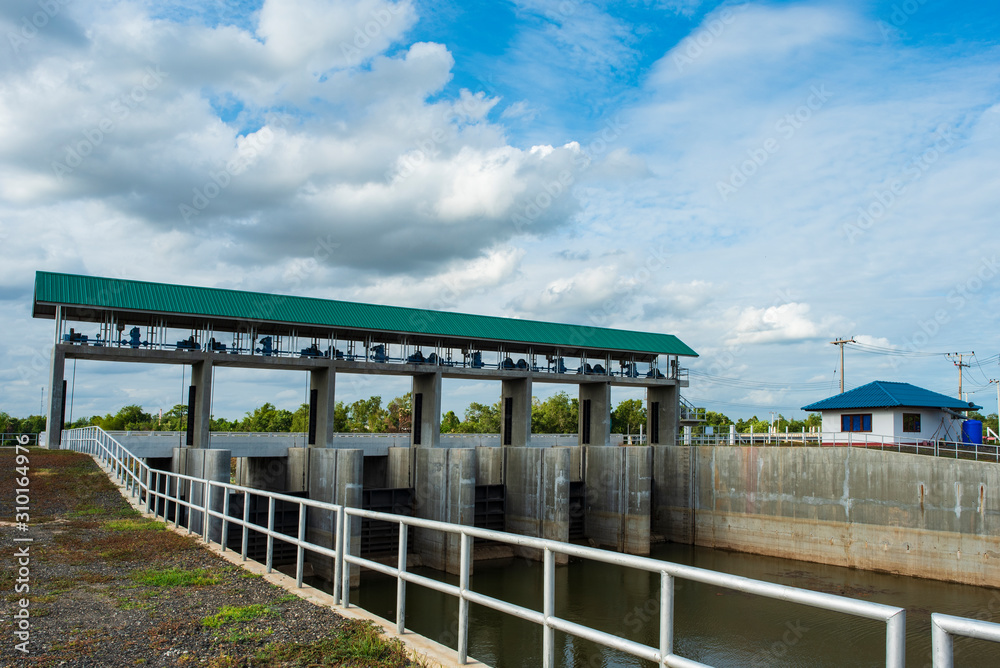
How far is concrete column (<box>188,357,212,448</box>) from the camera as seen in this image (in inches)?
1003

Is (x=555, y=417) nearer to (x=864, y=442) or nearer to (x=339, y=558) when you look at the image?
(x=864, y=442)

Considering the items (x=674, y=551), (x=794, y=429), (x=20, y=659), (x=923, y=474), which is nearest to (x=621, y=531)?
(x=674, y=551)

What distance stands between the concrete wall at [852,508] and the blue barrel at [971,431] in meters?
12.0

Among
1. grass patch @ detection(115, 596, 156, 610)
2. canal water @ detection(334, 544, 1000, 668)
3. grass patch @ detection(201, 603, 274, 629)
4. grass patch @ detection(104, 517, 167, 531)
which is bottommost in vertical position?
canal water @ detection(334, 544, 1000, 668)

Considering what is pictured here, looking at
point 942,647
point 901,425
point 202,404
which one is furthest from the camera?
point 901,425

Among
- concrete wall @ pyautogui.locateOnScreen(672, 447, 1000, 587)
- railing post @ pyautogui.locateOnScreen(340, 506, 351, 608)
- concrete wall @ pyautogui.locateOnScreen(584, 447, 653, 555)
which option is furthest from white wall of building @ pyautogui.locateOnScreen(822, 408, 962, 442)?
railing post @ pyautogui.locateOnScreen(340, 506, 351, 608)

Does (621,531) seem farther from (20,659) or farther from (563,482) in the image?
(20,659)

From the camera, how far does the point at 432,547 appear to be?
22016 mm

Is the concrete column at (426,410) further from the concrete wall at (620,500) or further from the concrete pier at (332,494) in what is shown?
the concrete pier at (332,494)

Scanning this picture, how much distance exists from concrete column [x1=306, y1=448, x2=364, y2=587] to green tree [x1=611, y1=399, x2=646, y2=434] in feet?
181

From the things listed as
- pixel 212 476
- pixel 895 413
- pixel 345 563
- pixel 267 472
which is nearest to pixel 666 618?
pixel 345 563

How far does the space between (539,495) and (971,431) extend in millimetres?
21907

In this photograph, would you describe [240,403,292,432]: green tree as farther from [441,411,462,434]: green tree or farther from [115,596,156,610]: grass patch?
[115,596,156,610]: grass patch

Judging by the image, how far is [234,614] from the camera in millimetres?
6648
